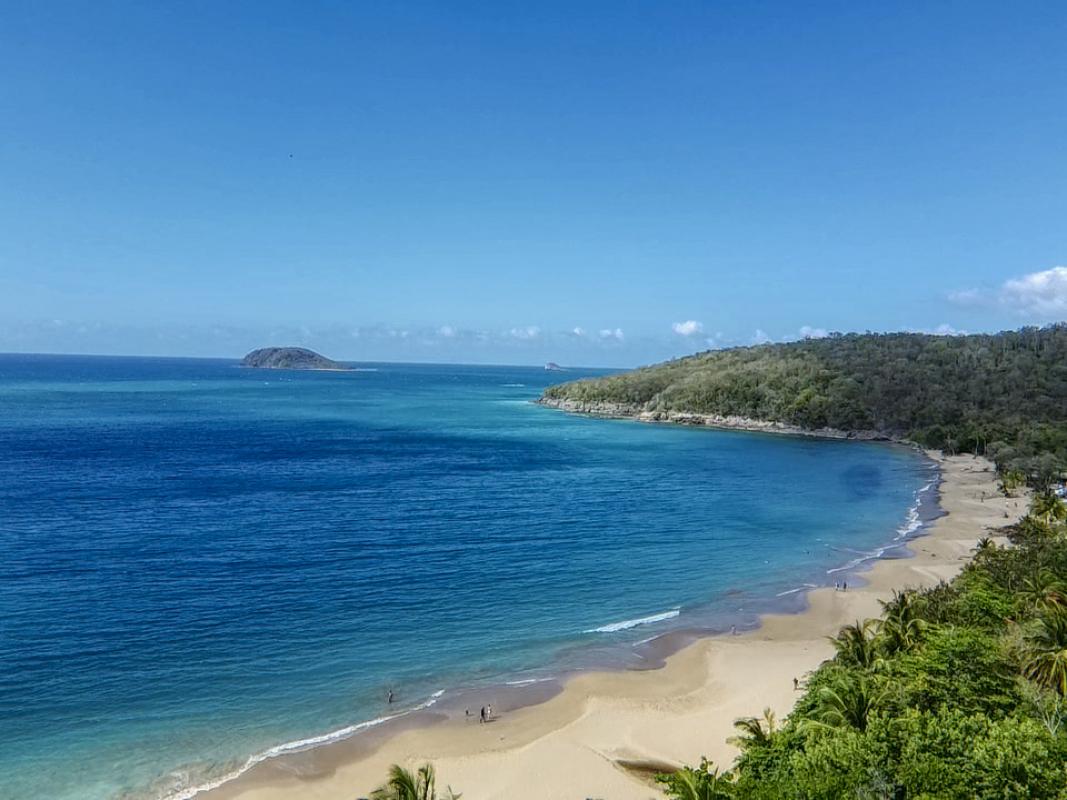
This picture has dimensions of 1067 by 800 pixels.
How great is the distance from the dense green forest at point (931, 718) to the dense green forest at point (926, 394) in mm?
82044

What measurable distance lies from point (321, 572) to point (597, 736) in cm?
2759

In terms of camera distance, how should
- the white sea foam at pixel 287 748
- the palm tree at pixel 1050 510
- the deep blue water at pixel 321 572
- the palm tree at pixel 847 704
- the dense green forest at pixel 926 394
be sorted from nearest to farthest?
the palm tree at pixel 847 704
the white sea foam at pixel 287 748
the deep blue water at pixel 321 572
the palm tree at pixel 1050 510
the dense green forest at pixel 926 394

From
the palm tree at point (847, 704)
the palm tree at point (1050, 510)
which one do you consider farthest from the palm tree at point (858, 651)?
the palm tree at point (1050, 510)

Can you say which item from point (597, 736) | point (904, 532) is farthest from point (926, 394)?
point (597, 736)

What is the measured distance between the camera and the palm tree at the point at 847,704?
23.8m

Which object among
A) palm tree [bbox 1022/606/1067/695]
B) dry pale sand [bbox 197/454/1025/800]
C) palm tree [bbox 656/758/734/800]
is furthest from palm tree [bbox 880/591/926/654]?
palm tree [bbox 656/758/734/800]

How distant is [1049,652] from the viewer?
26281 mm

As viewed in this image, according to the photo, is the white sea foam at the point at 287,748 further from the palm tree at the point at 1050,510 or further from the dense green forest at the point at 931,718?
the palm tree at the point at 1050,510

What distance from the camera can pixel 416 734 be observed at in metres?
32.1

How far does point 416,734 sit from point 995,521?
7081 cm

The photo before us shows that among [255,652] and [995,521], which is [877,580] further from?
[255,652]

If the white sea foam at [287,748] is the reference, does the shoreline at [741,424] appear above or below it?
above

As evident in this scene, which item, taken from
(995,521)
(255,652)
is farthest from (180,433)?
(995,521)

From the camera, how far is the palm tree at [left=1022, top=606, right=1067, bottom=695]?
25469 millimetres
